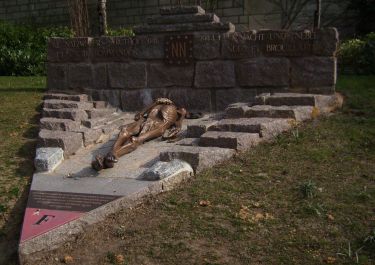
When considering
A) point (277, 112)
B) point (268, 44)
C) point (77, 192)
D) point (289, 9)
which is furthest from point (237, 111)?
point (289, 9)

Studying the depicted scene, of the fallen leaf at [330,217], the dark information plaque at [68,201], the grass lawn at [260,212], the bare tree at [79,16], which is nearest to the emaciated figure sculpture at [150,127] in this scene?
the dark information plaque at [68,201]

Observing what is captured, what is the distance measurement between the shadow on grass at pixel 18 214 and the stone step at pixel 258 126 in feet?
6.77

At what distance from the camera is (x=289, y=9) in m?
15.5

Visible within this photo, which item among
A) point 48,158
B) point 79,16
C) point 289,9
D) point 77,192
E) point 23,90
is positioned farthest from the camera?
point 289,9

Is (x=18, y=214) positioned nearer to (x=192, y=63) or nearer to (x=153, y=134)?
(x=153, y=134)

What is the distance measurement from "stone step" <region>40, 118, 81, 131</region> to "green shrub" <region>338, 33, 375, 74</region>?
18.2 ft

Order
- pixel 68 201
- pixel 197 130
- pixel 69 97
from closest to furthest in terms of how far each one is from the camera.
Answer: pixel 68 201 < pixel 197 130 < pixel 69 97

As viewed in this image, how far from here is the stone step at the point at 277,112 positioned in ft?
18.5

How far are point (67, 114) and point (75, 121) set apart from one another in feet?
0.82

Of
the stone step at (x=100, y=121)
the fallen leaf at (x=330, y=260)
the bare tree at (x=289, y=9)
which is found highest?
the bare tree at (x=289, y=9)

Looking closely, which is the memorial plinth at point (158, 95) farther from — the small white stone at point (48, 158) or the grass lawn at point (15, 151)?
the grass lawn at point (15, 151)

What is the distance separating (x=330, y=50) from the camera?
21.0 ft

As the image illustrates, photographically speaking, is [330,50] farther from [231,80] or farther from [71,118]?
[71,118]

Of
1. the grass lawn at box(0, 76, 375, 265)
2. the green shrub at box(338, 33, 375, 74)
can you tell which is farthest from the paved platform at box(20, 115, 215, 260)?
the green shrub at box(338, 33, 375, 74)
